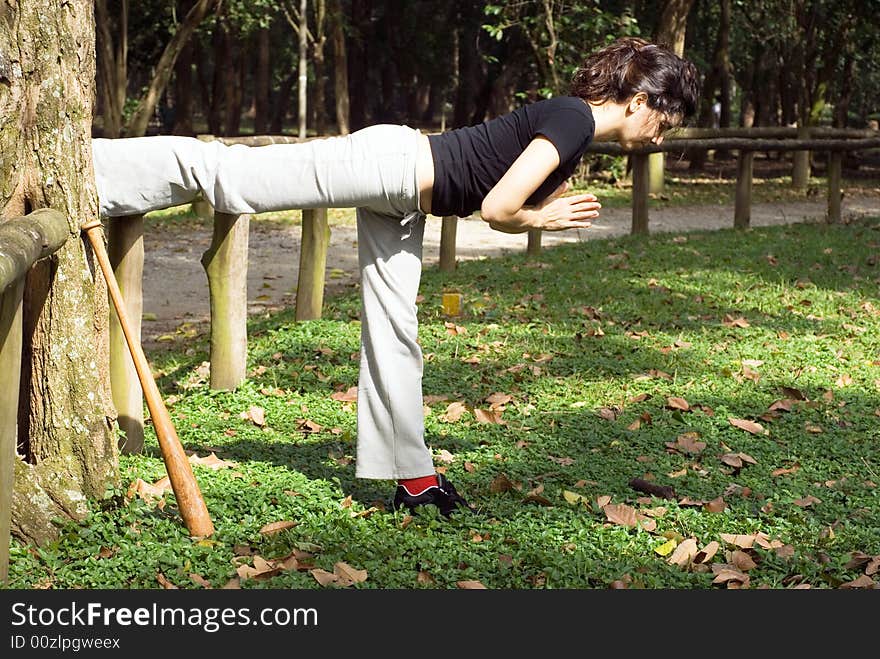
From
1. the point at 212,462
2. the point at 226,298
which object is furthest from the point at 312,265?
the point at 212,462

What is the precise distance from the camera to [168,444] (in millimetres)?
3734

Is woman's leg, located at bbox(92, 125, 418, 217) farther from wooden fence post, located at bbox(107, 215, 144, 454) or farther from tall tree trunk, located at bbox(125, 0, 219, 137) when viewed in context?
tall tree trunk, located at bbox(125, 0, 219, 137)

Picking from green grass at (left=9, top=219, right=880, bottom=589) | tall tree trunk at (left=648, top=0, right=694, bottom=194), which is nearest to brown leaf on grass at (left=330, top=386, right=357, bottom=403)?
green grass at (left=9, top=219, right=880, bottom=589)

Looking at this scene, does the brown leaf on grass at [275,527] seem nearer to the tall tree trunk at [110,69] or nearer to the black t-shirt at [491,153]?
the black t-shirt at [491,153]

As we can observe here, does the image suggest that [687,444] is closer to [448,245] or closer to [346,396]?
[346,396]

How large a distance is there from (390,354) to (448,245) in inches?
230

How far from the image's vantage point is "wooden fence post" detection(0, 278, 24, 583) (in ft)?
10.0

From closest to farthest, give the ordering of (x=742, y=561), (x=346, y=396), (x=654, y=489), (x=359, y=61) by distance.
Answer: (x=742, y=561), (x=654, y=489), (x=346, y=396), (x=359, y=61)

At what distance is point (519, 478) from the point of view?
15.0ft

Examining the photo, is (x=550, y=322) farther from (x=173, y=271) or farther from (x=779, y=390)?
(x=173, y=271)

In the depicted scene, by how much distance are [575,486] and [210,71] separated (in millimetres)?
46393

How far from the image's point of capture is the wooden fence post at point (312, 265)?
7484 millimetres

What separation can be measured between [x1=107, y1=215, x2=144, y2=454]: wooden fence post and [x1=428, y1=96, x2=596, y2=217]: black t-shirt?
1.46 m

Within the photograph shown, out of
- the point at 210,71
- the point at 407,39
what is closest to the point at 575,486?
the point at 407,39
